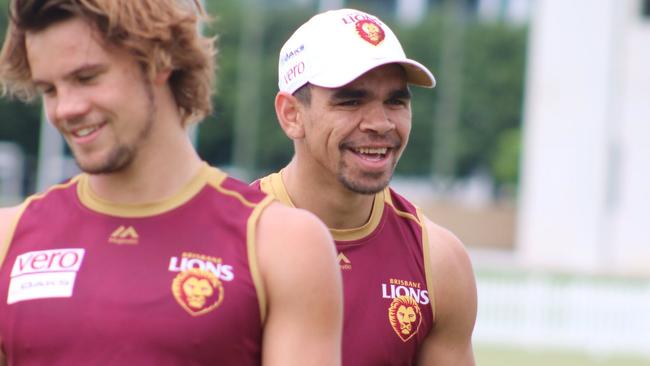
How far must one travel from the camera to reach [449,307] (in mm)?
5285

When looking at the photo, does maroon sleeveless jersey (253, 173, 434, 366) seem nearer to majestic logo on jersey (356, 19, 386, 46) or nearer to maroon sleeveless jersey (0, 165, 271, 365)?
majestic logo on jersey (356, 19, 386, 46)

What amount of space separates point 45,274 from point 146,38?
0.62 metres

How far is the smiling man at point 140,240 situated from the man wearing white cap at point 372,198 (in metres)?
1.22

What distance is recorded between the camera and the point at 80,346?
379 cm

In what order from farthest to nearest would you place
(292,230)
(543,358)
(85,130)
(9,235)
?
(543,358)
(9,235)
(292,230)
(85,130)

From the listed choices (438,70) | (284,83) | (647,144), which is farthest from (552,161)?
(284,83)

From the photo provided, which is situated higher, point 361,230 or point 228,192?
point 228,192

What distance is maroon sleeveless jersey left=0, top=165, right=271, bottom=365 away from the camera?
3.78 metres

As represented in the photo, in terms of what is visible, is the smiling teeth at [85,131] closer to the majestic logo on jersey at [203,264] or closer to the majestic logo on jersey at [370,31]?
the majestic logo on jersey at [203,264]

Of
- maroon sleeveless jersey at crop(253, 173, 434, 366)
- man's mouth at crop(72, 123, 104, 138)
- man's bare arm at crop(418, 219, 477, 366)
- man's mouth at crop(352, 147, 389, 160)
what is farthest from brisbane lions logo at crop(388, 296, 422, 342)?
man's mouth at crop(72, 123, 104, 138)

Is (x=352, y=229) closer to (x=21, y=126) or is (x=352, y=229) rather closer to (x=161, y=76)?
(x=161, y=76)

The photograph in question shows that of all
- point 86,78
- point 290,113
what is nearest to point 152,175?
point 86,78

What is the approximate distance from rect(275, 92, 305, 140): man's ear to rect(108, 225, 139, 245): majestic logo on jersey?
163cm

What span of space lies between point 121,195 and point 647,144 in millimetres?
34635
